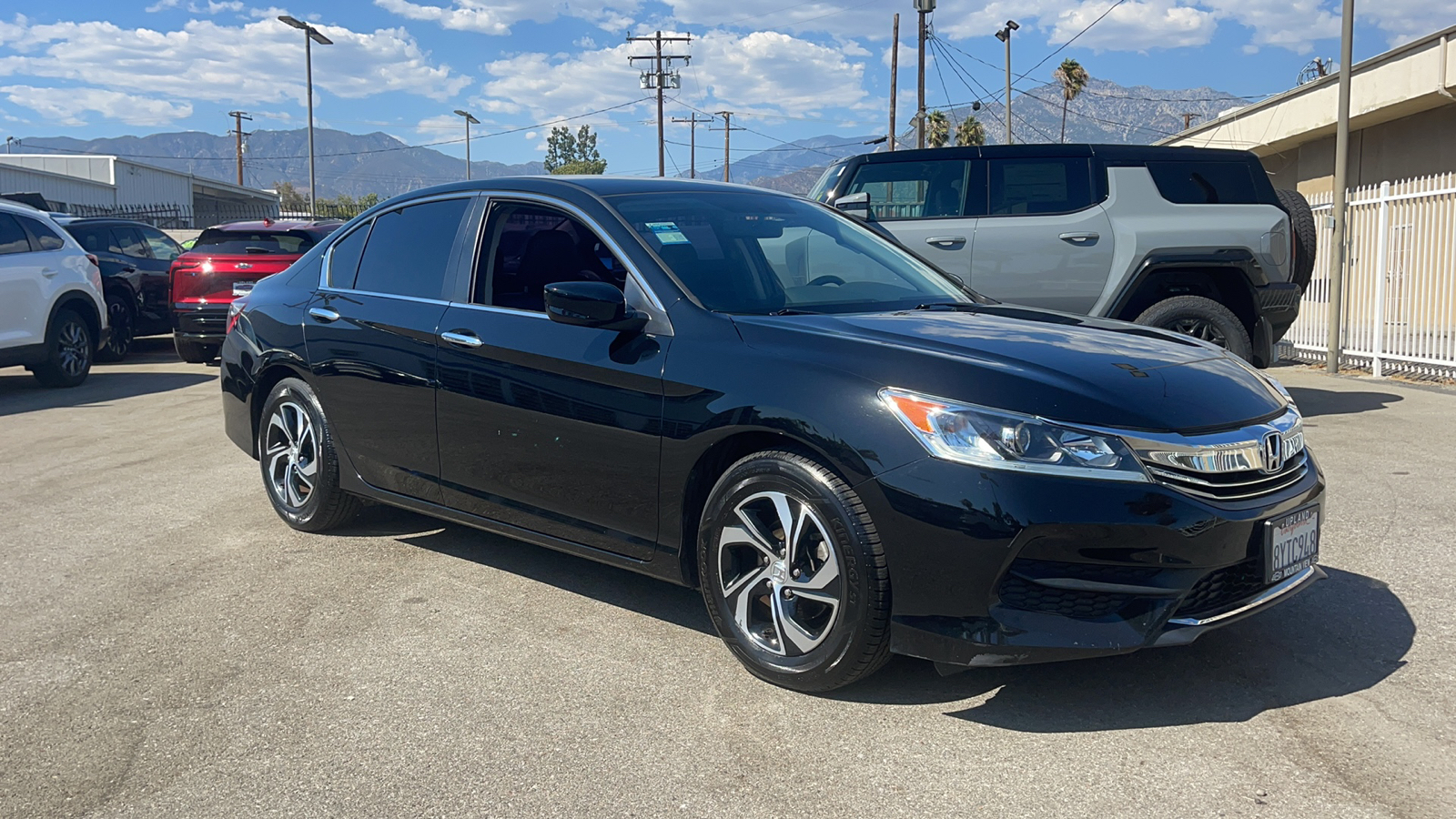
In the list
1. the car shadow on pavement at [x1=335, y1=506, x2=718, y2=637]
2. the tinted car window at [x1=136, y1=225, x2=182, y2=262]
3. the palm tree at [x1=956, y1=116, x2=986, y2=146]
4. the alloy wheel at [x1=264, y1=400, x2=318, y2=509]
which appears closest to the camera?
the car shadow on pavement at [x1=335, y1=506, x2=718, y2=637]

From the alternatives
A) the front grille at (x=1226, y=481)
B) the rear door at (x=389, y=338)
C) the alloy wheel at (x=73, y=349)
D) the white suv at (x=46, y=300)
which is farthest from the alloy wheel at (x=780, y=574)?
the alloy wheel at (x=73, y=349)

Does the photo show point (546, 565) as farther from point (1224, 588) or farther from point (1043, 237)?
point (1043, 237)

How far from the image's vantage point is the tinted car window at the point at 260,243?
525 inches

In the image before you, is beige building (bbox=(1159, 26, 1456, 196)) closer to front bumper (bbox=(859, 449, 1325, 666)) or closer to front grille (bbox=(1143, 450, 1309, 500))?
front grille (bbox=(1143, 450, 1309, 500))

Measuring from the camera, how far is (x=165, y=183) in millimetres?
61000

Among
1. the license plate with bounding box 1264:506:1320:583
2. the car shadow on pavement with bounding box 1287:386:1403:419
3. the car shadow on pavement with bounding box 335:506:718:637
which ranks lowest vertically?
the car shadow on pavement with bounding box 335:506:718:637

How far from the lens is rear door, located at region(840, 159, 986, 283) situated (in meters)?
8.70

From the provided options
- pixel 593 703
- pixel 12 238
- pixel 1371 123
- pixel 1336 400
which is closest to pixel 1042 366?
pixel 593 703

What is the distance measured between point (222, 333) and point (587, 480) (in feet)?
34.4

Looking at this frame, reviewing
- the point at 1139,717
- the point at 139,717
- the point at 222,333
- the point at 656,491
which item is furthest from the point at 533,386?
the point at 222,333

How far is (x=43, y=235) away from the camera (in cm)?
1181

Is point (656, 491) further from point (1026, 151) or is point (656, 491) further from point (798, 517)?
point (1026, 151)

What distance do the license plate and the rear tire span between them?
41.8 feet

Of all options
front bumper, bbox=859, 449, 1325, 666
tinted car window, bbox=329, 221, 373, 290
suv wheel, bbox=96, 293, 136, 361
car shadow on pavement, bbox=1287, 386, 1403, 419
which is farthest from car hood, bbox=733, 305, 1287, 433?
suv wheel, bbox=96, 293, 136, 361
